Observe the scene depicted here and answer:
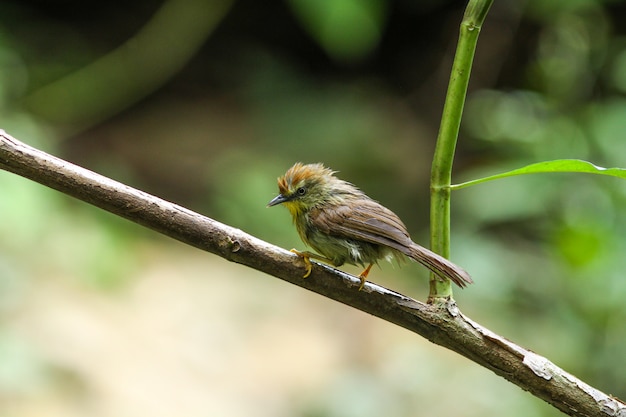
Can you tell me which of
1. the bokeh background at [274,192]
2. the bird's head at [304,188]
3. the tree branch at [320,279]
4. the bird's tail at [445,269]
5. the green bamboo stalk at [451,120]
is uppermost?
the bokeh background at [274,192]

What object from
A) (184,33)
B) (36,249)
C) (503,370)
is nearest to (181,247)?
(36,249)

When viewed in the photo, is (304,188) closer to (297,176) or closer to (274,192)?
(297,176)

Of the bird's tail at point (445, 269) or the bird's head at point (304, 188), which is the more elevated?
the bird's head at point (304, 188)

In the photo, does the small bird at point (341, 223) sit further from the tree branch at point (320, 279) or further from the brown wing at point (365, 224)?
the tree branch at point (320, 279)

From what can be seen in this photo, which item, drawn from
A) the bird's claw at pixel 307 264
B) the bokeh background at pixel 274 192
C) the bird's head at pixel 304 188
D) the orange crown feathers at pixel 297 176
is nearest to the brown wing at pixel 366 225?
the bird's head at pixel 304 188

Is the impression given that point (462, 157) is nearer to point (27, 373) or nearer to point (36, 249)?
point (36, 249)

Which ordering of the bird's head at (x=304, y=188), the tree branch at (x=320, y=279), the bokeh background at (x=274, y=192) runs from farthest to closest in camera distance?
the bokeh background at (x=274, y=192)
the bird's head at (x=304, y=188)
the tree branch at (x=320, y=279)
